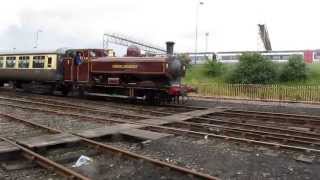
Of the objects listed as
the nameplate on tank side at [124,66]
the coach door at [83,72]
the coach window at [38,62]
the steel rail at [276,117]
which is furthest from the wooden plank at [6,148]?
the coach window at [38,62]

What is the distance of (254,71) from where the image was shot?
43125 millimetres

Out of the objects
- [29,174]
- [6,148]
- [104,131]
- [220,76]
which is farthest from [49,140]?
[220,76]

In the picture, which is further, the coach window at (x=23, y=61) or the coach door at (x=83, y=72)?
the coach window at (x=23, y=61)

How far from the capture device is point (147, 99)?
22.1 metres

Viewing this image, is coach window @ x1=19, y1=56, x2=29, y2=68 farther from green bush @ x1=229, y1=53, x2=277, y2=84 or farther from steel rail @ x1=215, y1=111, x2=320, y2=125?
green bush @ x1=229, y1=53, x2=277, y2=84

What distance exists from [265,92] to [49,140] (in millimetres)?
19891

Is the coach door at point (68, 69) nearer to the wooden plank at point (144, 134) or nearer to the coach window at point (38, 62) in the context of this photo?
the coach window at point (38, 62)

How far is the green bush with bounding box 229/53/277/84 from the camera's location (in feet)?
141

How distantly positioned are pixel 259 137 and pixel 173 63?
997cm

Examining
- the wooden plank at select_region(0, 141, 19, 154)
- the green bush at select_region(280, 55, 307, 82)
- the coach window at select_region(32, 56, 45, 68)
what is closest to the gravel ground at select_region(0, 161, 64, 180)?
the wooden plank at select_region(0, 141, 19, 154)

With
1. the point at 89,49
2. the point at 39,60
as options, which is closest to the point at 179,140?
the point at 89,49

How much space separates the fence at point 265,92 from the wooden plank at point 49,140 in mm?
17951

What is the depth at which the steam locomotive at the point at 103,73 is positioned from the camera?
21.5m

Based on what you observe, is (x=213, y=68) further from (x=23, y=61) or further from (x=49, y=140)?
(x=49, y=140)
